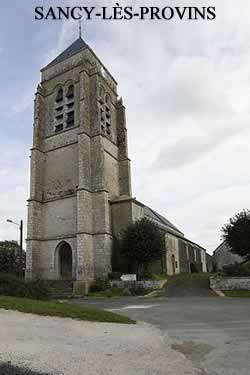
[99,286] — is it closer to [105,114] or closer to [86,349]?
[105,114]

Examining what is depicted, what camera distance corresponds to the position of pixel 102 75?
35281 millimetres

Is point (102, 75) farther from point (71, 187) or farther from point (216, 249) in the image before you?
point (216, 249)

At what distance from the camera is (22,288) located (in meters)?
14.4

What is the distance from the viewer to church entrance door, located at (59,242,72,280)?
2955 cm

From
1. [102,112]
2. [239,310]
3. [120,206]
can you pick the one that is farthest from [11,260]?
[239,310]

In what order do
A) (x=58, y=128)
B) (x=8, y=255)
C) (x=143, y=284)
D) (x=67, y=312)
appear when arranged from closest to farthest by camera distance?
(x=67, y=312)
(x=143, y=284)
(x=58, y=128)
(x=8, y=255)

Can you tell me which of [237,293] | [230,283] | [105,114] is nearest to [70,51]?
[105,114]

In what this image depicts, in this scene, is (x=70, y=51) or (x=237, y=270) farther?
(x=70, y=51)

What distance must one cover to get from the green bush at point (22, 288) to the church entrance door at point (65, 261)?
47.4 ft

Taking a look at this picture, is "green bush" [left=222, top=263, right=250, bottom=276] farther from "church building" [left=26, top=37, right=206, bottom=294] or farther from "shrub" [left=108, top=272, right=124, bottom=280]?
"church building" [left=26, top=37, right=206, bottom=294]

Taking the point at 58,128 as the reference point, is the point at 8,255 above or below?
below

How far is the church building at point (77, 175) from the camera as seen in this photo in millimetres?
27781

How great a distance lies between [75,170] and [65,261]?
26.1ft

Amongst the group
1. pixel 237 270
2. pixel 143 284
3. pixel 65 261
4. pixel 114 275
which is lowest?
pixel 143 284
